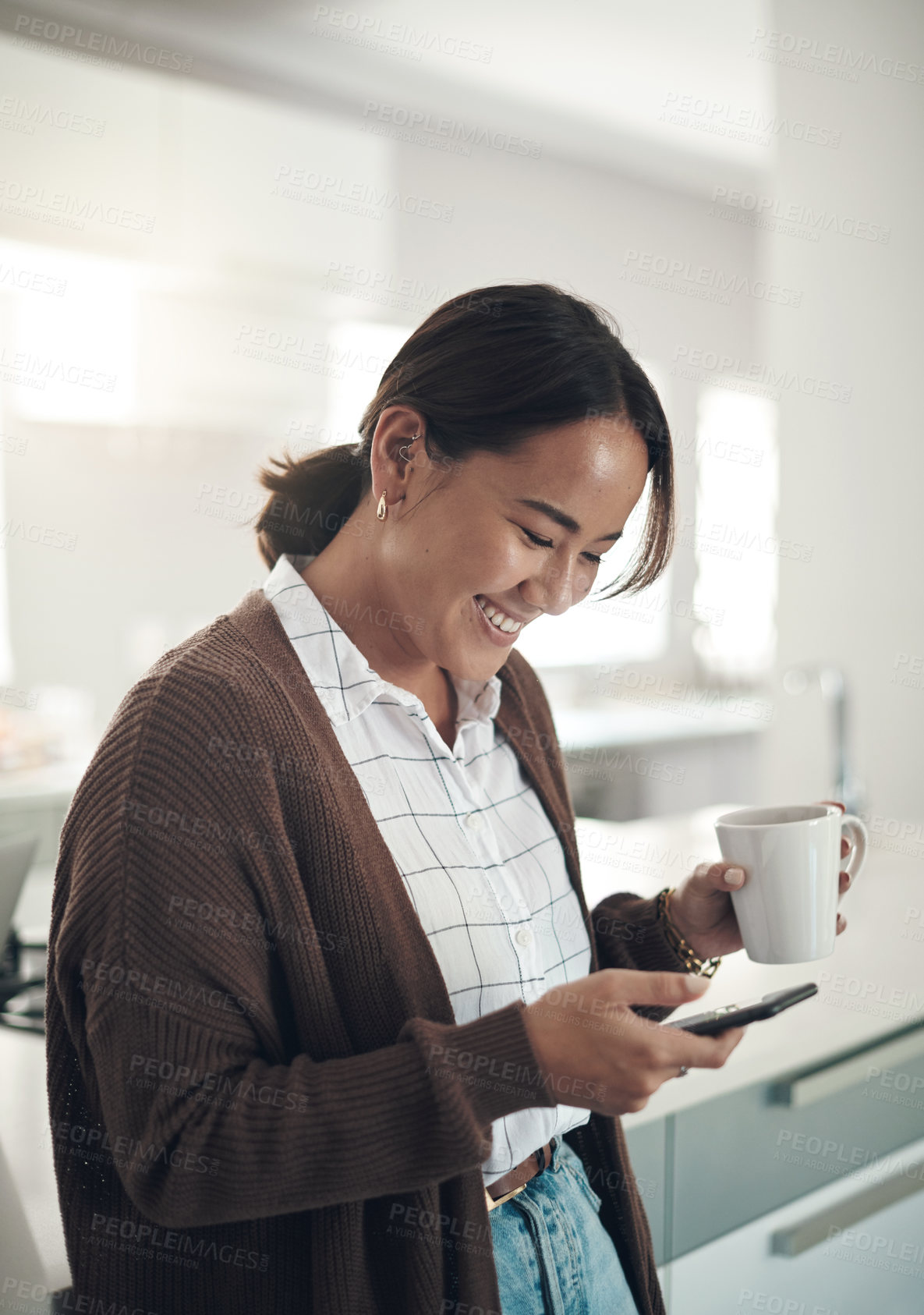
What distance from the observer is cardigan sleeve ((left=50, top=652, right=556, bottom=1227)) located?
67cm

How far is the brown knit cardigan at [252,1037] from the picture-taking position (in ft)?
2.22

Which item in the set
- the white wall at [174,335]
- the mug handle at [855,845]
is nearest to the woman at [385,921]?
the mug handle at [855,845]

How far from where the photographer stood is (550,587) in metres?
0.91

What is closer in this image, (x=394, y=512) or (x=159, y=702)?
(x=159, y=702)

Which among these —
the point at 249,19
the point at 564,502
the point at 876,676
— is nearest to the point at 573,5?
the point at 249,19

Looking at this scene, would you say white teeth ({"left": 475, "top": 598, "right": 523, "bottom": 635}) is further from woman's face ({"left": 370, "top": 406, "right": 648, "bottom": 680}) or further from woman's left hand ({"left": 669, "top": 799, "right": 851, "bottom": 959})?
woman's left hand ({"left": 669, "top": 799, "right": 851, "bottom": 959})

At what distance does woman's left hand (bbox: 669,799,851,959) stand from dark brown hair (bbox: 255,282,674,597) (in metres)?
0.36

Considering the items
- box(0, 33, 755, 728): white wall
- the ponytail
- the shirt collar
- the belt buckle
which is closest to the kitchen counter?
the belt buckle

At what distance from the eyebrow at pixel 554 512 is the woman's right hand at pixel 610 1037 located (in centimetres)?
36

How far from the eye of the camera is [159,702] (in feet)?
2.40

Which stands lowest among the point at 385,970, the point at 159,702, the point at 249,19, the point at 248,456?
the point at 385,970

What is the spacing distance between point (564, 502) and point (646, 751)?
347cm

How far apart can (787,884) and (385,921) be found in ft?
1.10

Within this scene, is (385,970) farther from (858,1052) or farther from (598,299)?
(598,299)
